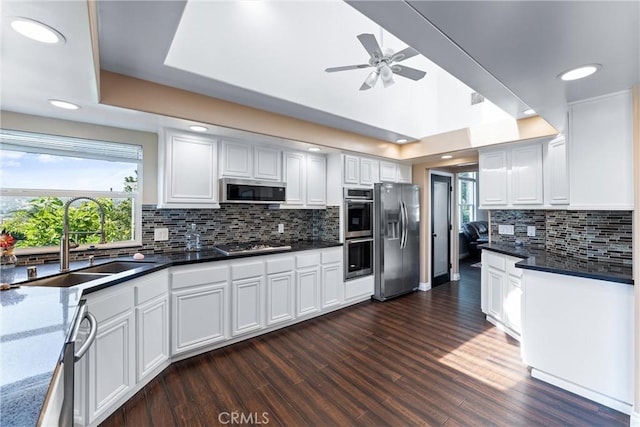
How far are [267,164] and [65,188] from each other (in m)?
1.92

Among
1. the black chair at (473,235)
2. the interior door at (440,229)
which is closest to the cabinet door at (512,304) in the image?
the interior door at (440,229)

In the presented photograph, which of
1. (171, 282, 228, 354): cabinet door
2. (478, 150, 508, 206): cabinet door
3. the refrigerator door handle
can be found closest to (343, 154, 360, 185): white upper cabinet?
the refrigerator door handle

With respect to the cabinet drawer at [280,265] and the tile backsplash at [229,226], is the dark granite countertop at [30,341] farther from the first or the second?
the cabinet drawer at [280,265]

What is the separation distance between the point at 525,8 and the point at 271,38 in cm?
204

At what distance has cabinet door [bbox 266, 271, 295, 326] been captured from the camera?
3139 millimetres

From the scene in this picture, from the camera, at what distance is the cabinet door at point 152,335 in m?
2.13

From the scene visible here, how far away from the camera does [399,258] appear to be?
438 centimetres

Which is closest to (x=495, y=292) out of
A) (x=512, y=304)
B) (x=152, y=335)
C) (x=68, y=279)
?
(x=512, y=304)

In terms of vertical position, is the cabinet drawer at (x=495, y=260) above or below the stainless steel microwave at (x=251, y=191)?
below

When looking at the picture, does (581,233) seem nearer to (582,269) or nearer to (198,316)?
(582,269)

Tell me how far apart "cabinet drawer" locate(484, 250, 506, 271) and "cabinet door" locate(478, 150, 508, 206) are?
69cm

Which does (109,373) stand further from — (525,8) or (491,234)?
(491,234)

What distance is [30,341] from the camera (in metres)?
0.89

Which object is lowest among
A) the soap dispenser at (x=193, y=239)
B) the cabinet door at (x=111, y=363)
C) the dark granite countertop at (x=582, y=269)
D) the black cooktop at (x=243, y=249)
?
the cabinet door at (x=111, y=363)
